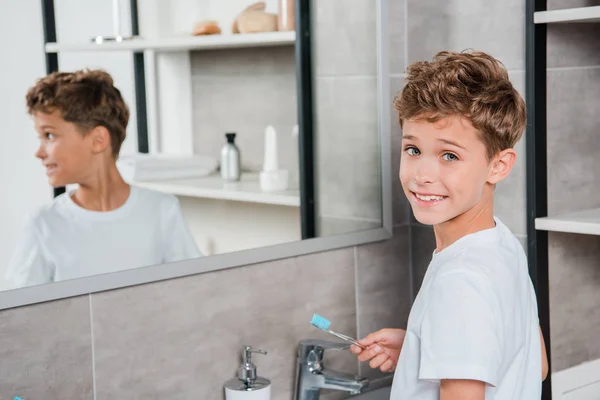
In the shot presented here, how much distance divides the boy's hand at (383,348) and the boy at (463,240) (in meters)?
0.14

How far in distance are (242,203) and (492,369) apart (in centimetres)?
61

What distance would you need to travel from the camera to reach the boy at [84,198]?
4.31ft

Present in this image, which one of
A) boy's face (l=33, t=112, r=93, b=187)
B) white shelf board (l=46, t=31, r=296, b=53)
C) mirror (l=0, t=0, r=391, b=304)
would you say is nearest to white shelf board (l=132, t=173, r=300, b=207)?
mirror (l=0, t=0, r=391, b=304)

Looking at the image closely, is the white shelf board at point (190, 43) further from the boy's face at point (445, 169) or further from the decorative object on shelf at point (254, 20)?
the boy's face at point (445, 169)

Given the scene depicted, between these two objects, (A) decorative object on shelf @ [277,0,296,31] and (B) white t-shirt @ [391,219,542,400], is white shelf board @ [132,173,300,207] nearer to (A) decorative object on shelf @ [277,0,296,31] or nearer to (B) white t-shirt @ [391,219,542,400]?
(A) decorative object on shelf @ [277,0,296,31]

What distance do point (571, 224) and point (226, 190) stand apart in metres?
0.63

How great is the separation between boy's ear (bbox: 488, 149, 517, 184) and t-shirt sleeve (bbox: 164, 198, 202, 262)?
1.77ft

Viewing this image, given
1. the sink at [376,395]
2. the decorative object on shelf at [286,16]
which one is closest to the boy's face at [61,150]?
the decorative object on shelf at [286,16]

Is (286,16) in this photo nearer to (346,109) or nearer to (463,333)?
(346,109)

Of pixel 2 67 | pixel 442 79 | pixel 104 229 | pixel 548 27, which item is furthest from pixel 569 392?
pixel 2 67

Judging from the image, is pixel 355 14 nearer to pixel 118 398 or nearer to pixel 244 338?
pixel 244 338

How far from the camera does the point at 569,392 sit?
1.73 metres

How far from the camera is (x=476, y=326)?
1.14 metres

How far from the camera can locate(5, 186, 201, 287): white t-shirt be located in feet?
4.32
